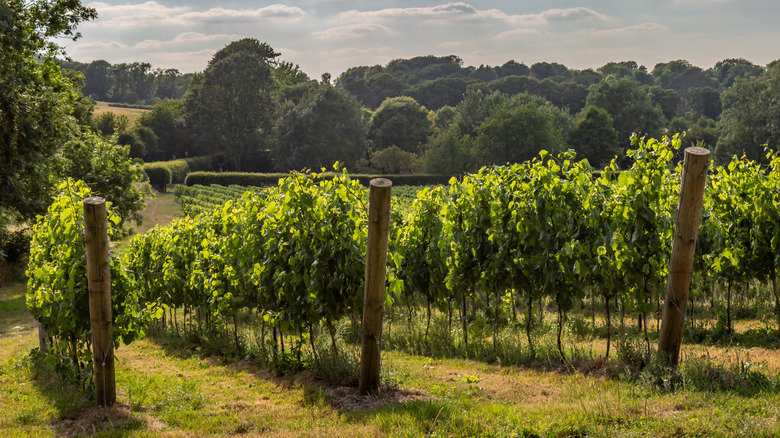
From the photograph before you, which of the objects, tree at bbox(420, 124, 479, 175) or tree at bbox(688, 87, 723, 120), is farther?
tree at bbox(688, 87, 723, 120)

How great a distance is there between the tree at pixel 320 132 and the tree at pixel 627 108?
27904 millimetres

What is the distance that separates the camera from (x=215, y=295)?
987 centimetres

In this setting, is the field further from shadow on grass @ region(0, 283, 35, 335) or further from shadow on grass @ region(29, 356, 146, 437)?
shadow on grass @ region(0, 283, 35, 335)

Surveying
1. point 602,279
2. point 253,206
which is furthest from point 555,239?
point 253,206

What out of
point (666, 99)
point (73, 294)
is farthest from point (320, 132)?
Answer: point (73, 294)

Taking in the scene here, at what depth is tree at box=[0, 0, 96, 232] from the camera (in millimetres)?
15625

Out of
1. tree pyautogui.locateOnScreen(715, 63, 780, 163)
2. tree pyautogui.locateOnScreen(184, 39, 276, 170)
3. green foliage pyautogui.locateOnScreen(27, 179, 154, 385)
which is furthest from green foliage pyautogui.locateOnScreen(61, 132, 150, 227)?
tree pyautogui.locateOnScreen(715, 63, 780, 163)

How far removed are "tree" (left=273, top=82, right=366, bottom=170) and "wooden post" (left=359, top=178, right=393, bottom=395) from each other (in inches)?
2407

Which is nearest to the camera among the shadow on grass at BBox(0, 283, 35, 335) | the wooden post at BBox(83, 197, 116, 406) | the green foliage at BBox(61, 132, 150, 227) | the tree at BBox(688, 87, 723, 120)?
the wooden post at BBox(83, 197, 116, 406)

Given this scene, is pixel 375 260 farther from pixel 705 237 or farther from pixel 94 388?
pixel 705 237

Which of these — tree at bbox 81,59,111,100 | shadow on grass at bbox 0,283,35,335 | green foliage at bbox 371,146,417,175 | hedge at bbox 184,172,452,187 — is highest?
tree at bbox 81,59,111,100

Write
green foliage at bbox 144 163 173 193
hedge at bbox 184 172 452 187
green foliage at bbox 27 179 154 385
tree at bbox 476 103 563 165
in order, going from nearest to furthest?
green foliage at bbox 27 179 154 385 → green foliage at bbox 144 163 173 193 → hedge at bbox 184 172 452 187 → tree at bbox 476 103 563 165

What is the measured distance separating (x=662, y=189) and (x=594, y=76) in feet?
404

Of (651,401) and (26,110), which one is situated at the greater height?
(26,110)
